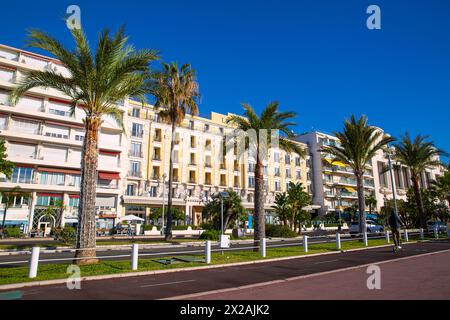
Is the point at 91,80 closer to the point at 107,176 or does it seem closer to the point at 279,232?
the point at 279,232

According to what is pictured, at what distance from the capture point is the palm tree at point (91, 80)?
12180 mm

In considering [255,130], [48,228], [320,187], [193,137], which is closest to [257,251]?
[255,130]

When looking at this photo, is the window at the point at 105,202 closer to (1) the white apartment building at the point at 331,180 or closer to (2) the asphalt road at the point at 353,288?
(2) the asphalt road at the point at 353,288

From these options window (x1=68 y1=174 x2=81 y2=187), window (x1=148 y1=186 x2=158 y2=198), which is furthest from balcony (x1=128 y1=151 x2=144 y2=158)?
window (x1=68 y1=174 x2=81 y2=187)

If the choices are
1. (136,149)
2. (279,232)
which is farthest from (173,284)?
(136,149)

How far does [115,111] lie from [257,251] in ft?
32.5

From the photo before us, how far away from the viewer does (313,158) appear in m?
67.4

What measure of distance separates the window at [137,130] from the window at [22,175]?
13.2 m

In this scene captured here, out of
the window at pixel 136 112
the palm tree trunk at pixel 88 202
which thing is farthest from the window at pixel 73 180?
the palm tree trunk at pixel 88 202

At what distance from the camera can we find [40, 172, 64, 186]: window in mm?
35562

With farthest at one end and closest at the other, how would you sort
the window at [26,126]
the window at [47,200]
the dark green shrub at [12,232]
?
the window at [26,126]
the window at [47,200]
the dark green shrub at [12,232]

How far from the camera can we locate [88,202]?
1216 centimetres
